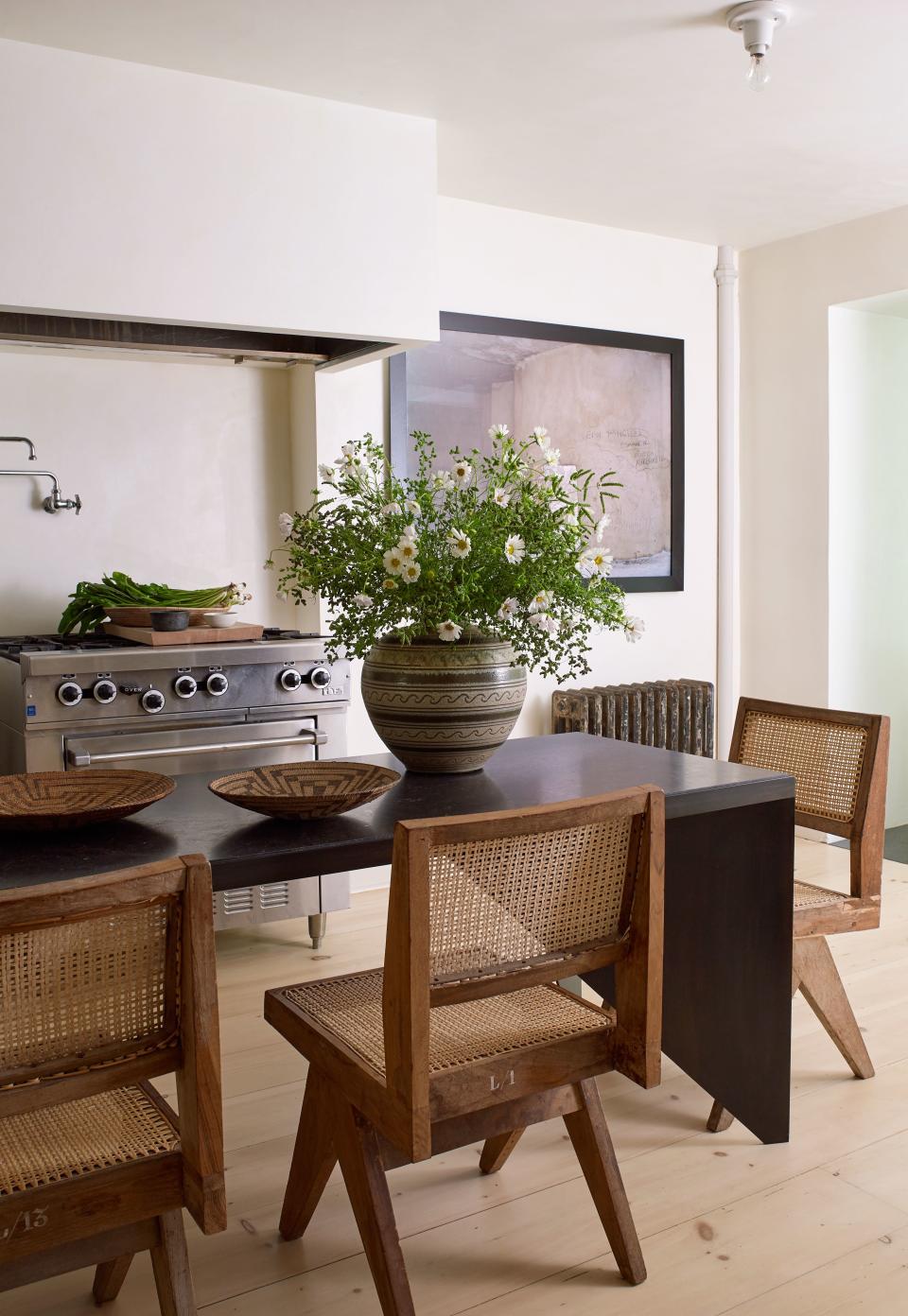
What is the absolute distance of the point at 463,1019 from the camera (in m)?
1.87

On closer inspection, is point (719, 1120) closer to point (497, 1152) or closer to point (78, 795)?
point (497, 1152)

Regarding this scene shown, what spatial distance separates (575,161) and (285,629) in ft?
6.45

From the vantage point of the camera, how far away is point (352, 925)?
4.03 meters

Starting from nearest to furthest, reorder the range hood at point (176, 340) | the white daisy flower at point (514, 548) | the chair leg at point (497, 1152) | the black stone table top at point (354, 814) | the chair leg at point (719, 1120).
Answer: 1. the black stone table top at point (354, 814)
2. the white daisy flower at point (514, 548)
3. the chair leg at point (497, 1152)
4. the chair leg at point (719, 1120)
5. the range hood at point (176, 340)

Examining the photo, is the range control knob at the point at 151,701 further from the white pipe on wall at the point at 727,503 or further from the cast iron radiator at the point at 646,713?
the white pipe on wall at the point at 727,503

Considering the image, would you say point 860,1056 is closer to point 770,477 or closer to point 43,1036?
point 43,1036

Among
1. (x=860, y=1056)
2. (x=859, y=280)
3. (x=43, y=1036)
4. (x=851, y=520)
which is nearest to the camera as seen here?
(x=43, y=1036)

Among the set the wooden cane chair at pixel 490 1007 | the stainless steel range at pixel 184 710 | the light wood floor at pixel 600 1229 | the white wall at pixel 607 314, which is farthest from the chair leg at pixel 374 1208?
the white wall at pixel 607 314

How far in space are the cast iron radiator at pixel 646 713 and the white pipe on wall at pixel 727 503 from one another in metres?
0.26

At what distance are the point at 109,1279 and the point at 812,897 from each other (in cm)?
174

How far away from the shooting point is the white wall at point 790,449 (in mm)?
4875

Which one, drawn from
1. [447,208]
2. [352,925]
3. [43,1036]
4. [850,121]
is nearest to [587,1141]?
[43,1036]

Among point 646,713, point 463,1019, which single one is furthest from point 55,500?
point 463,1019

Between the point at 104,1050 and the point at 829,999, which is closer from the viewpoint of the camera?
the point at 104,1050
